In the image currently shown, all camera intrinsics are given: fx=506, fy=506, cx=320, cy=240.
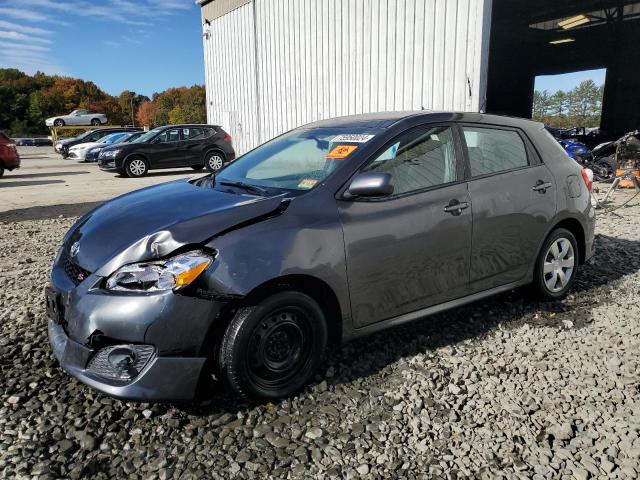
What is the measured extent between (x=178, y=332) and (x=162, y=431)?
541mm

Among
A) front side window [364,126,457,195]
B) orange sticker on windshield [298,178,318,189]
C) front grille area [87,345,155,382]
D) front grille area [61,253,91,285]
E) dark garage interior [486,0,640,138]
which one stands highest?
dark garage interior [486,0,640,138]

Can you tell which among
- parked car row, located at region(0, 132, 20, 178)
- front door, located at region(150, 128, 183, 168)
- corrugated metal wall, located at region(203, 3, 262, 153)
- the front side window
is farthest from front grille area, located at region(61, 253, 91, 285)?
parked car row, located at region(0, 132, 20, 178)

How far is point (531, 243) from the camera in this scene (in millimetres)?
3826

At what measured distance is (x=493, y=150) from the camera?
3.74 m

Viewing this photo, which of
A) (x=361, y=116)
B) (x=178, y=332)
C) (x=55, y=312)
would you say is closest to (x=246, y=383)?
(x=178, y=332)

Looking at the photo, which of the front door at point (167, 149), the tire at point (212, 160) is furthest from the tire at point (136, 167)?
the tire at point (212, 160)

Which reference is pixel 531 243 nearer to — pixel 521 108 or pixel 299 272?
pixel 299 272

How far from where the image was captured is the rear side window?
357 cm

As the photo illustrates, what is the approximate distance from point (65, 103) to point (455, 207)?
3735 inches

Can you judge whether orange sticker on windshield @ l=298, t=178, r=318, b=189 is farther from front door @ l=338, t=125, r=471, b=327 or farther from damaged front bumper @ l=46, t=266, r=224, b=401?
damaged front bumper @ l=46, t=266, r=224, b=401

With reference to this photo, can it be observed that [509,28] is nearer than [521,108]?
Yes

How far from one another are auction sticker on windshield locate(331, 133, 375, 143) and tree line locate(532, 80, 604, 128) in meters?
33.0

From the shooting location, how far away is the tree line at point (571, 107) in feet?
111

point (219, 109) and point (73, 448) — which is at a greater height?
point (219, 109)
